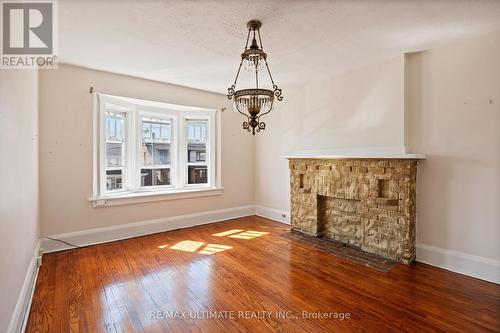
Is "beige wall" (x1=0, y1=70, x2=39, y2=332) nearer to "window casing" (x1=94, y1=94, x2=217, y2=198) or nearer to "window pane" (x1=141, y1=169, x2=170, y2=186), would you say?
"window casing" (x1=94, y1=94, x2=217, y2=198)

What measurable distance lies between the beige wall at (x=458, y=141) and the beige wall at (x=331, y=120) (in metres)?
0.23

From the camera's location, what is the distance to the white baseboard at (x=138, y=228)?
3.40m

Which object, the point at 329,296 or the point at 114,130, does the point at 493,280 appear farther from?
the point at 114,130

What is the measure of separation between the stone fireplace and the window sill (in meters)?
1.64

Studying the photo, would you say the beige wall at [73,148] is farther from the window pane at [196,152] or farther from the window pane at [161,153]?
the window pane at [196,152]

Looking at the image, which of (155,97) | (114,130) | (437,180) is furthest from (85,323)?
(437,180)

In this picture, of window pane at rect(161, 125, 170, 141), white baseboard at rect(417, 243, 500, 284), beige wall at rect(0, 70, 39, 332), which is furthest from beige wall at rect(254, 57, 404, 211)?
beige wall at rect(0, 70, 39, 332)

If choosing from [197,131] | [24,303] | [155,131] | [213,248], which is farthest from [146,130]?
[24,303]

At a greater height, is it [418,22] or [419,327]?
[418,22]

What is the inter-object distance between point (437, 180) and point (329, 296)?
1891 mm

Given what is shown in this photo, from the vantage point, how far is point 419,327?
74.6 inches

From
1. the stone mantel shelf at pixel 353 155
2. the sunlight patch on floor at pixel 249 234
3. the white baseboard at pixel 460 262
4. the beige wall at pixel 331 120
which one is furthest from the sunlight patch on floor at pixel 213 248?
the white baseboard at pixel 460 262

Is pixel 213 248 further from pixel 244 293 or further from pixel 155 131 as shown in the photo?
pixel 155 131

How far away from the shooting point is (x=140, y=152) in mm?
4250
